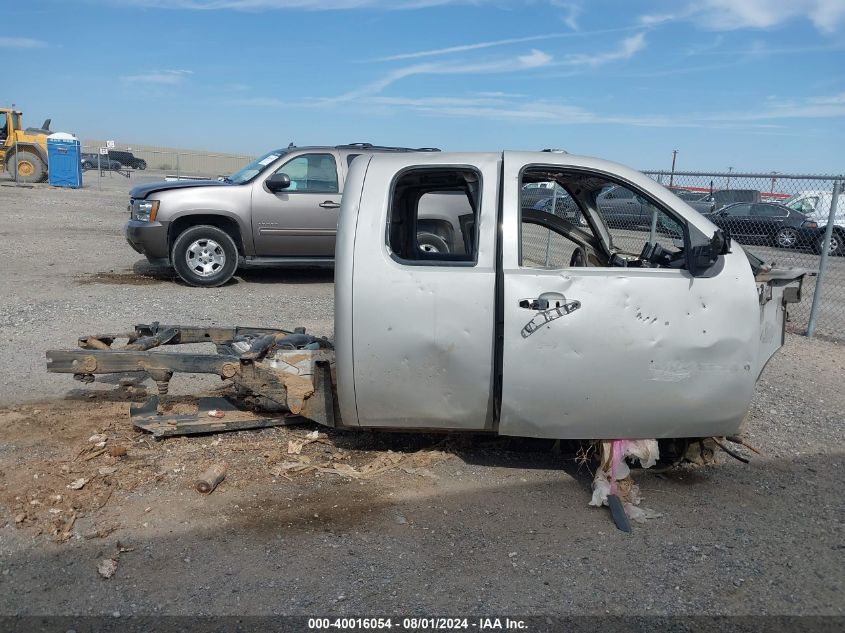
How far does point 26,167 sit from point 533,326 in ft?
102

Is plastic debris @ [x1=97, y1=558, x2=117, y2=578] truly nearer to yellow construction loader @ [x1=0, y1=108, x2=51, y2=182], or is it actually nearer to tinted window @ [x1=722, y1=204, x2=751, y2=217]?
tinted window @ [x1=722, y1=204, x2=751, y2=217]

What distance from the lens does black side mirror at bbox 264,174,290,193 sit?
10.1m

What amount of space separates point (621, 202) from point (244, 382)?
6039 mm

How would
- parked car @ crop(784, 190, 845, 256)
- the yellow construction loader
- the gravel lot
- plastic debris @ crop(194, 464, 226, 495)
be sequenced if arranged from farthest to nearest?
the yellow construction loader < parked car @ crop(784, 190, 845, 256) < plastic debris @ crop(194, 464, 226, 495) < the gravel lot

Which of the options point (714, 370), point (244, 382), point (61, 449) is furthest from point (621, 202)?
point (61, 449)

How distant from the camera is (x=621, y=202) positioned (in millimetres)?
9039

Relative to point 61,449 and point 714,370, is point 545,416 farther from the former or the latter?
point 61,449

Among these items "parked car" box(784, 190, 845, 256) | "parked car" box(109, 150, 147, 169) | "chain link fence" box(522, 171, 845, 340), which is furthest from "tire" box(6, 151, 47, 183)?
"parked car" box(784, 190, 845, 256)

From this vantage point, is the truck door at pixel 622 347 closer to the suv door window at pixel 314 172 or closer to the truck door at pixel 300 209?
the truck door at pixel 300 209

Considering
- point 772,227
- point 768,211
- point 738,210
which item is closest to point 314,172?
point 772,227

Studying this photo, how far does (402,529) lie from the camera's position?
149 inches

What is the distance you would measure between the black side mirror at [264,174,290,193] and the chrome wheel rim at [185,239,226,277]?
112 cm

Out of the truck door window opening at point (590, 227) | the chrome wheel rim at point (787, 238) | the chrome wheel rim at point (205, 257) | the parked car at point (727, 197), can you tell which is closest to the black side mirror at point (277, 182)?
the chrome wheel rim at point (205, 257)

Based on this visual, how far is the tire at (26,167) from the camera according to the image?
29.0 m
